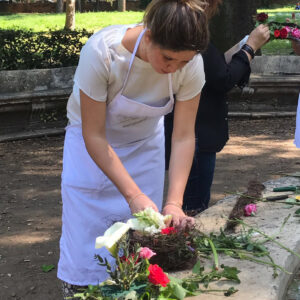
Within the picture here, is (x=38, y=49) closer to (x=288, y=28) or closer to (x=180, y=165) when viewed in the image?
(x=288, y=28)

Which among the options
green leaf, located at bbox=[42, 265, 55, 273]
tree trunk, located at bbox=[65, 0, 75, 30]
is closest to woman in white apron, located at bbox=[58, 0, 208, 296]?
green leaf, located at bbox=[42, 265, 55, 273]

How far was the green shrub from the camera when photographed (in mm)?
7312

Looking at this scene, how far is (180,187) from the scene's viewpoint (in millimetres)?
2217

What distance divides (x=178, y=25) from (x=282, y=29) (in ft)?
7.25

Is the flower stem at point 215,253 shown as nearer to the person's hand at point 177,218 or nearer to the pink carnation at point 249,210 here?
the person's hand at point 177,218

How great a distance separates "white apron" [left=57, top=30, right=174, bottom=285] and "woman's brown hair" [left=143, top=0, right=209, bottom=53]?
417 millimetres

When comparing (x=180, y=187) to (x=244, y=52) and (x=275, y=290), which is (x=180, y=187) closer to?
(x=275, y=290)

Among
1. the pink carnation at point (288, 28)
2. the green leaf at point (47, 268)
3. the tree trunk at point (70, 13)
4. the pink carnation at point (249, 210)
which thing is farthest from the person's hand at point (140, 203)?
the tree trunk at point (70, 13)

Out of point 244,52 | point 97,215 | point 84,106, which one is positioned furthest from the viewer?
point 244,52

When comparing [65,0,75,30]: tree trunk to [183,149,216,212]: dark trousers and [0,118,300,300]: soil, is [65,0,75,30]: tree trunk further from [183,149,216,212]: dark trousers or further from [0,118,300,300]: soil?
[183,149,216,212]: dark trousers

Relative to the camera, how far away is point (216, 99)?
3221 millimetres

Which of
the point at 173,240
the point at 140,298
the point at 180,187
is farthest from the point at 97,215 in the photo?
the point at 140,298

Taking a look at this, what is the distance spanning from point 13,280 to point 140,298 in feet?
7.20

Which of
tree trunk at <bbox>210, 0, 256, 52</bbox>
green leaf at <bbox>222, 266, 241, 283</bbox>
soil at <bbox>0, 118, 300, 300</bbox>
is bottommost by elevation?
soil at <bbox>0, 118, 300, 300</bbox>
